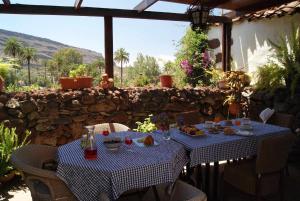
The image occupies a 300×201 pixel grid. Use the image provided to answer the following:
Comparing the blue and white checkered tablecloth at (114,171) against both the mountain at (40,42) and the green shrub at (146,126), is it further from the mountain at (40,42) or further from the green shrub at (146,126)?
the mountain at (40,42)

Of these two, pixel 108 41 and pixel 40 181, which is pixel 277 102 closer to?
pixel 108 41

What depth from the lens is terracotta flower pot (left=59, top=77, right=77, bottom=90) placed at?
15.4 ft

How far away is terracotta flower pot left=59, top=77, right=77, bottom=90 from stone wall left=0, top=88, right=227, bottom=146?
6.5 inches

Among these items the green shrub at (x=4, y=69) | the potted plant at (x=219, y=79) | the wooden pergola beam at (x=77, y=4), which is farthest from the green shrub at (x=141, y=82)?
the green shrub at (x=4, y=69)

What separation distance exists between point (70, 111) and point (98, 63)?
7083 millimetres

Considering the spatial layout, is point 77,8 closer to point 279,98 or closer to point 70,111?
point 70,111

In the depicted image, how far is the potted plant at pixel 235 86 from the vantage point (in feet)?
18.1

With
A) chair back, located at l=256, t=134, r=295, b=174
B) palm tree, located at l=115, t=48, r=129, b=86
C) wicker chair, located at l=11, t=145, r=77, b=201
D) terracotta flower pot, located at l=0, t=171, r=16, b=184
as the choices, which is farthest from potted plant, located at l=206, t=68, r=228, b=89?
palm tree, located at l=115, t=48, r=129, b=86

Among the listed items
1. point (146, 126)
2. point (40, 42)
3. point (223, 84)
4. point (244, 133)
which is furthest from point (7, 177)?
point (40, 42)

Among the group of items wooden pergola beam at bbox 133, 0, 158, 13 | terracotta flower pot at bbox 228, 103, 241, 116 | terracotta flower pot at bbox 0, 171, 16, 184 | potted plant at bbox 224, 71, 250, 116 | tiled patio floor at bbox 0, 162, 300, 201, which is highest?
wooden pergola beam at bbox 133, 0, 158, 13

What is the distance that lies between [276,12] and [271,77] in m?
1.11

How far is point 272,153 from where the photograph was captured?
9.04ft

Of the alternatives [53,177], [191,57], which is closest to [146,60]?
[191,57]

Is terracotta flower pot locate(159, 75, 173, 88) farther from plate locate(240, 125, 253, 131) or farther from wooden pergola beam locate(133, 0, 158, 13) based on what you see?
plate locate(240, 125, 253, 131)
